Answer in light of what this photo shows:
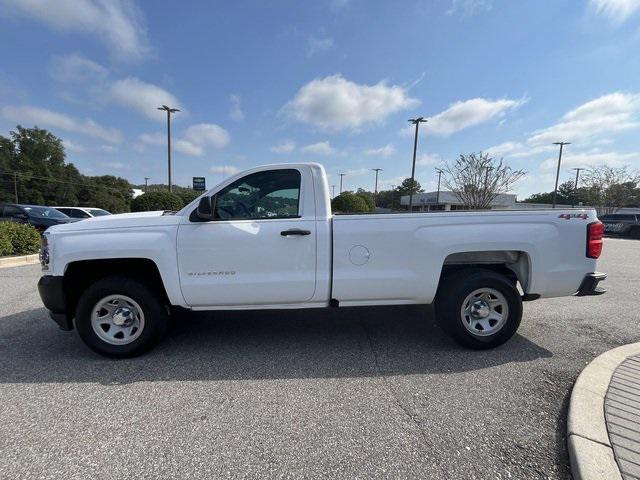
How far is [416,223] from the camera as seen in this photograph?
3.52 meters

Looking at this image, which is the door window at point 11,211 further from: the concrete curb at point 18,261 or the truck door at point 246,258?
the truck door at point 246,258

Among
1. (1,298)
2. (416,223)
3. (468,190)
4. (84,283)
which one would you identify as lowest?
(1,298)

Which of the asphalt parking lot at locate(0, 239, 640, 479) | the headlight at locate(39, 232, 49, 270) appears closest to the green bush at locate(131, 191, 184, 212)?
the asphalt parking lot at locate(0, 239, 640, 479)

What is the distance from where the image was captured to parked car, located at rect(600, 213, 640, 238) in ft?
73.5

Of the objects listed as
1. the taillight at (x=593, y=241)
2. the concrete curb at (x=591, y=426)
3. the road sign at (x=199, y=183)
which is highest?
the road sign at (x=199, y=183)

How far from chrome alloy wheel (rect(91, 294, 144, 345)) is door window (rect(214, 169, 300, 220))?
1.33 metres

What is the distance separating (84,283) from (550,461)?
440 centimetres

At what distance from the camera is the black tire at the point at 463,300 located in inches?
140

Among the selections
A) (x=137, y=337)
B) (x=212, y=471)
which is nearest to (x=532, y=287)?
(x=212, y=471)

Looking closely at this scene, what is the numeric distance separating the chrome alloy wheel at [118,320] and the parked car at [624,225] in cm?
2937

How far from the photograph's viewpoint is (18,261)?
8898mm

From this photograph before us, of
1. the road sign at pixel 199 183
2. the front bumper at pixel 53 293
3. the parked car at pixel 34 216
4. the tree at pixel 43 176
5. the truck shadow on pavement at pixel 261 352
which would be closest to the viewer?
the truck shadow on pavement at pixel 261 352

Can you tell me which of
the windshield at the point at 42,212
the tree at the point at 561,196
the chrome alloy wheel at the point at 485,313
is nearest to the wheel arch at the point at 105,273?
the chrome alloy wheel at the point at 485,313

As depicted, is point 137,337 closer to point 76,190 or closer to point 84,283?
point 84,283
